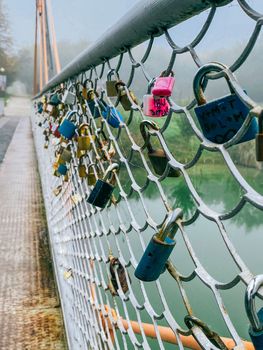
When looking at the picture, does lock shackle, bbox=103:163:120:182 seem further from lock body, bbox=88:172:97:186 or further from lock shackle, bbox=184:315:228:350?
lock shackle, bbox=184:315:228:350

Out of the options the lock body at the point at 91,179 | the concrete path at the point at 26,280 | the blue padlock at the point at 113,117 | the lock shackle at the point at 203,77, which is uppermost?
the lock shackle at the point at 203,77

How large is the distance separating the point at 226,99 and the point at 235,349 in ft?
0.60

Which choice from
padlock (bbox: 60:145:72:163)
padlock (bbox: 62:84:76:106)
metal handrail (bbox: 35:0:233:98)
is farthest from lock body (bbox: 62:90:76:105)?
metal handrail (bbox: 35:0:233:98)

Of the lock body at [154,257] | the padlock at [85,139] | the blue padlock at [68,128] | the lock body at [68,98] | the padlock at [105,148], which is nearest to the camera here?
the lock body at [154,257]

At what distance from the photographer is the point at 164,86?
0.37m

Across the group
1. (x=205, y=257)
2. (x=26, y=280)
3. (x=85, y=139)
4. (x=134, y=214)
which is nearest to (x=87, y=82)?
(x=85, y=139)

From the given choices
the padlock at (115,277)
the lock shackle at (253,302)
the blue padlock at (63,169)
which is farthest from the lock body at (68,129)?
the lock shackle at (253,302)

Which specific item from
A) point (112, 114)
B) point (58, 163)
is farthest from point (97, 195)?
point (58, 163)

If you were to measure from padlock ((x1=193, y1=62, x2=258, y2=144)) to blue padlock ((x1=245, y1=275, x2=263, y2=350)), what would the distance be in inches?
3.9

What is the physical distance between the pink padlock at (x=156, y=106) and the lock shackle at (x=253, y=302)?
21 cm

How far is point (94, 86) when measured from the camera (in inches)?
28.4

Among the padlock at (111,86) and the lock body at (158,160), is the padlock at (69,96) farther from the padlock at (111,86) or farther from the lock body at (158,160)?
the lock body at (158,160)

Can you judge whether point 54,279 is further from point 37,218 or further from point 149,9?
point 149,9

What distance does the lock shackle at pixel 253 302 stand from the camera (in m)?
0.24
